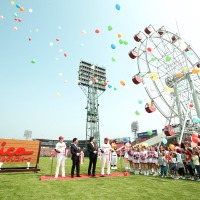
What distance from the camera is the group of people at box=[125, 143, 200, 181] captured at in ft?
31.5

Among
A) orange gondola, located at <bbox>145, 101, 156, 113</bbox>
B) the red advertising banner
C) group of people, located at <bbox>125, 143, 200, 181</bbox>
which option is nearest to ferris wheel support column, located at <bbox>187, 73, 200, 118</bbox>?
orange gondola, located at <bbox>145, 101, 156, 113</bbox>

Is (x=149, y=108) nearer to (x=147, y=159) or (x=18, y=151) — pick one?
(x=147, y=159)

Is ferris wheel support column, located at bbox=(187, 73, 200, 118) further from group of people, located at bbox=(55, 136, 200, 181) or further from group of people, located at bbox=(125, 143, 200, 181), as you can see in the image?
group of people, located at bbox=(55, 136, 200, 181)

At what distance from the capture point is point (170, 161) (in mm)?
10234

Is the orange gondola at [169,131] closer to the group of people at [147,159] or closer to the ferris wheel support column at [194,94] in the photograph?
the ferris wheel support column at [194,94]

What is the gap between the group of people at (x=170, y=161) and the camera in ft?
31.5

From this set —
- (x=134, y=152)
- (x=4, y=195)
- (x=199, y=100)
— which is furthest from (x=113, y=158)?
(x=199, y=100)

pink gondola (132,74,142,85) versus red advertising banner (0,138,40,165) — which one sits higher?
pink gondola (132,74,142,85)

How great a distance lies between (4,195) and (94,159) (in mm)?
4558

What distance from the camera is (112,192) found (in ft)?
18.6

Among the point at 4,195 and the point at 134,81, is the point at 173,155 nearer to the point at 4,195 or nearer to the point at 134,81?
the point at 4,195

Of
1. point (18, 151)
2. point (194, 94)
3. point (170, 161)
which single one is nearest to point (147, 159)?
point (170, 161)

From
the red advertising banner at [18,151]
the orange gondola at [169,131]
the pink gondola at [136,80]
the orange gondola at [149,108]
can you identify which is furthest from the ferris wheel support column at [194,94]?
the red advertising banner at [18,151]

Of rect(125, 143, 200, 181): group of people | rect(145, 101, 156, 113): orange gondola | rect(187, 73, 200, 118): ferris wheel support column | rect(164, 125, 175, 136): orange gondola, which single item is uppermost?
rect(187, 73, 200, 118): ferris wheel support column
